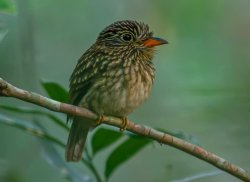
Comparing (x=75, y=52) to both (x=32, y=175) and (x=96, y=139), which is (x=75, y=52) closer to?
(x=32, y=175)

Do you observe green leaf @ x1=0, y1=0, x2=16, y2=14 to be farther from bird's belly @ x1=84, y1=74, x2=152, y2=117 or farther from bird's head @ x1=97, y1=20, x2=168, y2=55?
bird's head @ x1=97, y1=20, x2=168, y2=55

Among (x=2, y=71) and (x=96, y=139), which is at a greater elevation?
(x=96, y=139)

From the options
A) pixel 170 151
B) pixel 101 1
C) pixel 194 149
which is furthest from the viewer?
pixel 101 1

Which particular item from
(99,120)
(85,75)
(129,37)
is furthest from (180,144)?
(129,37)

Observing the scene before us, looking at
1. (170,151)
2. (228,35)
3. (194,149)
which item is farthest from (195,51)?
(194,149)

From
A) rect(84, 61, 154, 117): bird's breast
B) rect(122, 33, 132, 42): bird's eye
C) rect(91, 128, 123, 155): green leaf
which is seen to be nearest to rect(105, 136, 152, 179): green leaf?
rect(91, 128, 123, 155): green leaf

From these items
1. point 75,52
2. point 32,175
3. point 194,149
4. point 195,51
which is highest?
point 194,149
